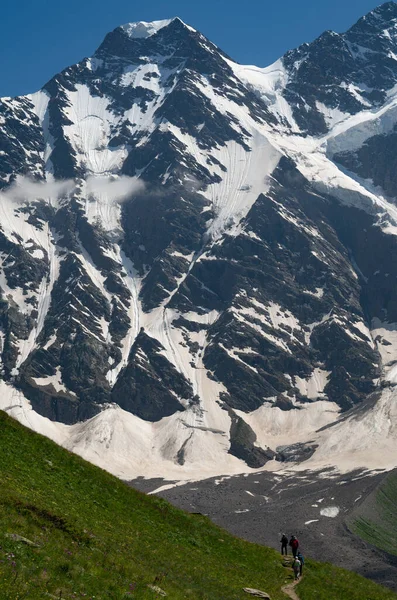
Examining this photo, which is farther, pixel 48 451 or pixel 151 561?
pixel 48 451

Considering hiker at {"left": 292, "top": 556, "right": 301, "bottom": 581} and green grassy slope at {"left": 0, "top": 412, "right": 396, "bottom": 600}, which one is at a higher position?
green grassy slope at {"left": 0, "top": 412, "right": 396, "bottom": 600}

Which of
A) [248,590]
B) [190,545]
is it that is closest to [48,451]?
[190,545]

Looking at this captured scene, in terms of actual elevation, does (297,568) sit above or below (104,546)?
below

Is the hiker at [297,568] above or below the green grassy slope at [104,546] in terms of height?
below

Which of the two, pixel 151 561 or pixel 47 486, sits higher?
pixel 47 486

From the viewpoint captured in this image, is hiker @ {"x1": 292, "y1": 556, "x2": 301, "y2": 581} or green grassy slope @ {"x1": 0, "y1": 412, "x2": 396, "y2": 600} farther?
hiker @ {"x1": 292, "y1": 556, "x2": 301, "y2": 581}

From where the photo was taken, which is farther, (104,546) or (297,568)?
(297,568)

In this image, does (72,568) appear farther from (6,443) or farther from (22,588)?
(6,443)

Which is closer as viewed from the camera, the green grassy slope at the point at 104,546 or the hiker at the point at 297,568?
the green grassy slope at the point at 104,546
